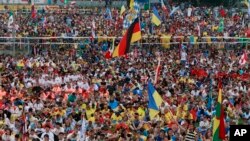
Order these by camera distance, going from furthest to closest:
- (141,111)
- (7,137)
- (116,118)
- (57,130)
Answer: (141,111) < (116,118) < (57,130) < (7,137)

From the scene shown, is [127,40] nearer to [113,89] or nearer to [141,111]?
[141,111]

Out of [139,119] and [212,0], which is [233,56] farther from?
[212,0]

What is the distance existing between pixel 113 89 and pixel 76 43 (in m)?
12.1

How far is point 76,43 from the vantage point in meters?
31.6

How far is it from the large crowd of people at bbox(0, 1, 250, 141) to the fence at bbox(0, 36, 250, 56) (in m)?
0.20

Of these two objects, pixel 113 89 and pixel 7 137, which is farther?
pixel 113 89

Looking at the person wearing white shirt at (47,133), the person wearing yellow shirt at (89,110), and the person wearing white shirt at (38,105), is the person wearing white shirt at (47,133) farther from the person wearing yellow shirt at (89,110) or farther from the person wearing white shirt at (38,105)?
the person wearing white shirt at (38,105)

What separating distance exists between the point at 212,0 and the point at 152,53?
82.9ft

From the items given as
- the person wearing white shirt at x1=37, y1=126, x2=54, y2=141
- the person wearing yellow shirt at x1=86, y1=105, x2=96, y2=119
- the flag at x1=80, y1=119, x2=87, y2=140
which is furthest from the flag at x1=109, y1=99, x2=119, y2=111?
the person wearing white shirt at x1=37, y1=126, x2=54, y2=141

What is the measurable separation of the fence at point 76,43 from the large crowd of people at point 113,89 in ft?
0.64

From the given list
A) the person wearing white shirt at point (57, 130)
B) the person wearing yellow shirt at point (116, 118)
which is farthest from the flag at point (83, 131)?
the person wearing yellow shirt at point (116, 118)

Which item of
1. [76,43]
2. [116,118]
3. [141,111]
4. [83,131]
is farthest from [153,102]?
[76,43]

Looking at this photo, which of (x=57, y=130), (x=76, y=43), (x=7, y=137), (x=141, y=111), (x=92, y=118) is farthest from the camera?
(x=76, y=43)

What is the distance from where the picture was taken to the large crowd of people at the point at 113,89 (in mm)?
14297
